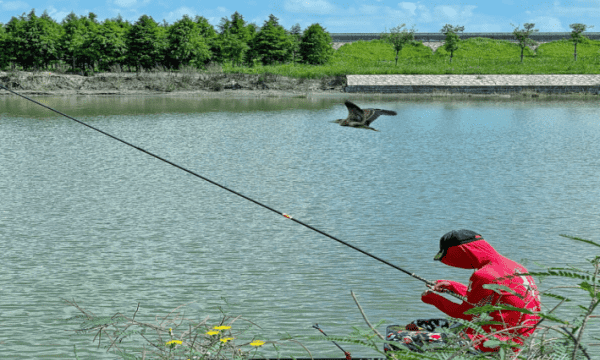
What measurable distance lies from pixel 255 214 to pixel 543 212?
5022 mm

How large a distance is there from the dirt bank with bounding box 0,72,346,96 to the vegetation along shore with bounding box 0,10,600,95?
8 cm

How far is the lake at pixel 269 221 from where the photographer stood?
7.23 meters

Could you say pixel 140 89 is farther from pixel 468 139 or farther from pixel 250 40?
pixel 468 139

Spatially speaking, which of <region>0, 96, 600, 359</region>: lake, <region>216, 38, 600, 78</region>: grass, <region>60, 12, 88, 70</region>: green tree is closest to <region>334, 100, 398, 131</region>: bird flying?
<region>0, 96, 600, 359</region>: lake

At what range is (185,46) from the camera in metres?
53.8

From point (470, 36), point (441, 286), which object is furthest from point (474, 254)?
point (470, 36)

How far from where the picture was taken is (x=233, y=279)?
812 cm

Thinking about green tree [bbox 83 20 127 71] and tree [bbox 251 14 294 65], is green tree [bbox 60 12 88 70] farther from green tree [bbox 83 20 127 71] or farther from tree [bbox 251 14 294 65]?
tree [bbox 251 14 294 65]

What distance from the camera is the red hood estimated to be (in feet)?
14.0

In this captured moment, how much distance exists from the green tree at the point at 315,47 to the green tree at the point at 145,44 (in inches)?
513

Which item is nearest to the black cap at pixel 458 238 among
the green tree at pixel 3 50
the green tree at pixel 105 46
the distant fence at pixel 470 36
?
the green tree at pixel 105 46

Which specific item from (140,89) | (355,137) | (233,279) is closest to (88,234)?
(233,279)

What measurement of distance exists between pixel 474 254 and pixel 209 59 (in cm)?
5549

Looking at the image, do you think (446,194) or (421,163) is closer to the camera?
(446,194)
